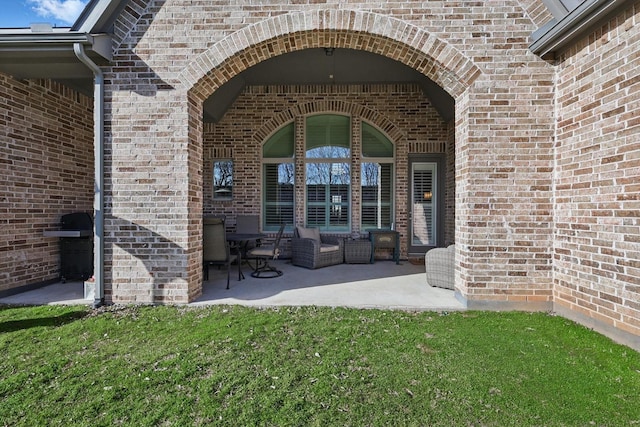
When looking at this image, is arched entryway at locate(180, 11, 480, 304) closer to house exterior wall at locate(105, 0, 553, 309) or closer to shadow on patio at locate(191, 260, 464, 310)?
house exterior wall at locate(105, 0, 553, 309)

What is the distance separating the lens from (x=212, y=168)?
25.7ft

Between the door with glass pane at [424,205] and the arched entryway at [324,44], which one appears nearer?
the arched entryway at [324,44]

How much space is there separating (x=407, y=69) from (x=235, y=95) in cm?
409

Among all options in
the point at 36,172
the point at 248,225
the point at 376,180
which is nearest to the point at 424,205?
the point at 376,180

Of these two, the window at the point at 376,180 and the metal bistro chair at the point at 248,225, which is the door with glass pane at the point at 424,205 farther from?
the metal bistro chair at the point at 248,225

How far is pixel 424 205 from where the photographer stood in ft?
25.4

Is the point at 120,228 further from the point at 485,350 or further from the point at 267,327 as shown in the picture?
the point at 485,350

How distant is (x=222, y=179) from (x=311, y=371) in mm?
6348

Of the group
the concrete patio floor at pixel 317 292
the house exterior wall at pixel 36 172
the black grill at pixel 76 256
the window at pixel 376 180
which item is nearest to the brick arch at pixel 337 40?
the house exterior wall at pixel 36 172

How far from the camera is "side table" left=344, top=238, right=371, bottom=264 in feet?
22.3

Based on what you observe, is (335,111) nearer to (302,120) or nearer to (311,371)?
(302,120)

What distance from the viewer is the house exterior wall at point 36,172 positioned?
14.0ft

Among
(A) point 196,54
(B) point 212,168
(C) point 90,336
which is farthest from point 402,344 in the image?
(B) point 212,168

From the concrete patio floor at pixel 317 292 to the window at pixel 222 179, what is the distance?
264cm
